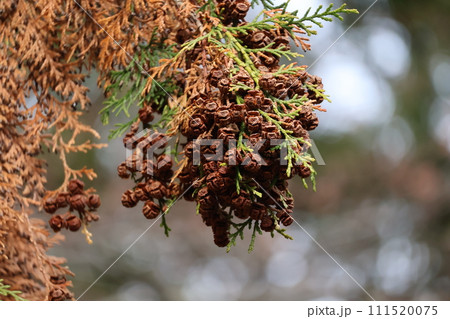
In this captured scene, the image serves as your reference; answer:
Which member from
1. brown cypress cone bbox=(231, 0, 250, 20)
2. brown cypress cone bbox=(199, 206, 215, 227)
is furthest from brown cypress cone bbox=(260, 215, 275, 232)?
brown cypress cone bbox=(231, 0, 250, 20)

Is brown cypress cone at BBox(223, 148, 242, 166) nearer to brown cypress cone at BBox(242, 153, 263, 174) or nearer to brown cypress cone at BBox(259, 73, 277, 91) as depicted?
brown cypress cone at BBox(242, 153, 263, 174)

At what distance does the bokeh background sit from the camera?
4.14m

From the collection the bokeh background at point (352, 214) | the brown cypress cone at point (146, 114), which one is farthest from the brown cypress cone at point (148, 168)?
the bokeh background at point (352, 214)

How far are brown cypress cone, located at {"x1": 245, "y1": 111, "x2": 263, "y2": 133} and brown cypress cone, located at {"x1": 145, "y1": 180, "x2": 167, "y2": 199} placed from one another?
0.29 metres

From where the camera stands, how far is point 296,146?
3.45ft

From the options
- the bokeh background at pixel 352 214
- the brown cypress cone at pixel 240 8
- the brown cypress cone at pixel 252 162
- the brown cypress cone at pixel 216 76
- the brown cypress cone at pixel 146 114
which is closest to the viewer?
the brown cypress cone at pixel 252 162

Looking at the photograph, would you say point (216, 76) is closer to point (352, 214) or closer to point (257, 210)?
point (257, 210)

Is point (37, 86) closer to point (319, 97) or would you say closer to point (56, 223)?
point (56, 223)

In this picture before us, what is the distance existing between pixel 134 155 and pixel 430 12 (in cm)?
348

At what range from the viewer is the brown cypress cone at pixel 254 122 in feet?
3.41

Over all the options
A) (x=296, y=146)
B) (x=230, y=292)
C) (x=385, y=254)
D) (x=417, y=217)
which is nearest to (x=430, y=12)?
(x=417, y=217)

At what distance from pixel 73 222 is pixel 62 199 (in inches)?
2.8

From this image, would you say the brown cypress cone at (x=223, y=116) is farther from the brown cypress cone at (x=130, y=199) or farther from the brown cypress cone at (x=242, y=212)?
the brown cypress cone at (x=130, y=199)

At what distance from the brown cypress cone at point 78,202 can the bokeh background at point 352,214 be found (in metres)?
2.76
